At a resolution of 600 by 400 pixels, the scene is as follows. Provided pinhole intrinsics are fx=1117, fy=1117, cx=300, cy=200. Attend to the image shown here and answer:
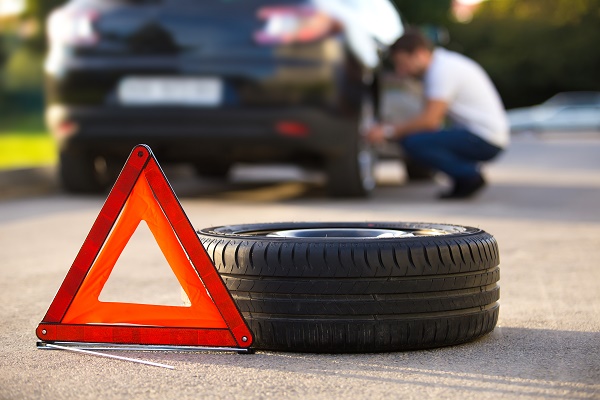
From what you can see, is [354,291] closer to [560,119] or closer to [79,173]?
[79,173]

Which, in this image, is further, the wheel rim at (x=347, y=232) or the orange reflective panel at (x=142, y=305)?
the wheel rim at (x=347, y=232)

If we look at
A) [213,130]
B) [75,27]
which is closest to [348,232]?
[213,130]

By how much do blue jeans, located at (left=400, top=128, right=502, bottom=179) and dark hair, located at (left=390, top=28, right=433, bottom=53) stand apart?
711 mm

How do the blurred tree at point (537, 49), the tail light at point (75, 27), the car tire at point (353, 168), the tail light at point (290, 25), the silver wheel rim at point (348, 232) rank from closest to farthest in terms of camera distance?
1. the silver wheel rim at point (348, 232)
2. the tail light at point (290, 25)
3. the tail light at point (75, 27)
4. the car tire at point (353, 168)
5. the blurred tree at point (537, 49)

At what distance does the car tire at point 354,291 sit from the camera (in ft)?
10.7

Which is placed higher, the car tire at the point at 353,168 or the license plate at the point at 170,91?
the license plate at the point at 170,91

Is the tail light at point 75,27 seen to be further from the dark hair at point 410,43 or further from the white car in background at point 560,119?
the white car in background at point 560,119

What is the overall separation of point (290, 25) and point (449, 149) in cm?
193

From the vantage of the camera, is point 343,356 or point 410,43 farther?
point 410,43

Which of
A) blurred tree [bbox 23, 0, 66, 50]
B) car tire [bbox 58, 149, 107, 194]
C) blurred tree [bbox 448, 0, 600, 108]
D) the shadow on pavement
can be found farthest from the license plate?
blurred tree [bbox 448, 0, 600, 108]

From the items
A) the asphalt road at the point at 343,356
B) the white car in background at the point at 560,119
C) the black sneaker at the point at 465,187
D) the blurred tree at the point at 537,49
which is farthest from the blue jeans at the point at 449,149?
the blurred tree at the point at 537,49

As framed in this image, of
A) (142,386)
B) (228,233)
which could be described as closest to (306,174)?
(228,233)

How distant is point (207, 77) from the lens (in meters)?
8.15

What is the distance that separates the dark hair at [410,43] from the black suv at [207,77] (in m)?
0.52
